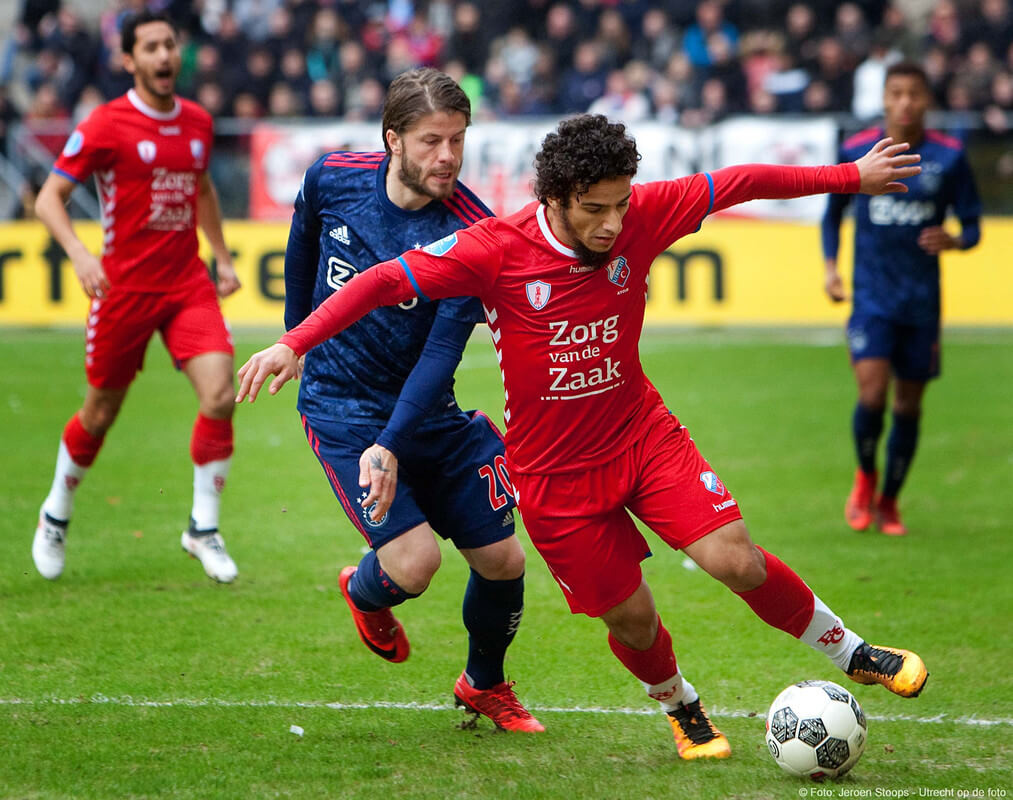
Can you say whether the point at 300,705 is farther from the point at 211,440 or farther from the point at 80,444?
the point at 80,444

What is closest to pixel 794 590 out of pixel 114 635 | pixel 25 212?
pixel 114 635

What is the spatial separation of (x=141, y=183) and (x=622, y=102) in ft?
39.0

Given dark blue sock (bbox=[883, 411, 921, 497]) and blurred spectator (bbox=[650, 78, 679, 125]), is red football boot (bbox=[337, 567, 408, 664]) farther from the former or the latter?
blurred spectator (bbox=[650, 78, 679, 125])

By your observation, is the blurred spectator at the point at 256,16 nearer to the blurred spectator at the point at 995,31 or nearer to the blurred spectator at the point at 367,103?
the blurred spectator at the point at 367,103

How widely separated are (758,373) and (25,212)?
9872mm

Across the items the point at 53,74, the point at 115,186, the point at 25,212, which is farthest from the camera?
the point at 53,74

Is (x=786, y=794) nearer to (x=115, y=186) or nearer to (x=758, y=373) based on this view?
(x=115, y=186)

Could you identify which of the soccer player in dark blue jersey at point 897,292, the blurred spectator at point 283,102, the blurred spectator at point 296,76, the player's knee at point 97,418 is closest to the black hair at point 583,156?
the player's knee at point 97,418

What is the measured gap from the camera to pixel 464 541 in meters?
4.88

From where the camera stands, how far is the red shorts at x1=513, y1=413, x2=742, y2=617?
4.39 metres

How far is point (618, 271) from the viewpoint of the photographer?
441 cm

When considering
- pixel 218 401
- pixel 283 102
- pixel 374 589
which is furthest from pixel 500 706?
pixel 283 102

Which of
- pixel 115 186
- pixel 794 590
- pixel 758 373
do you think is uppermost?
pixel 115 186

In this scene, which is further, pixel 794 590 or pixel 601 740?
pixel 601 740
